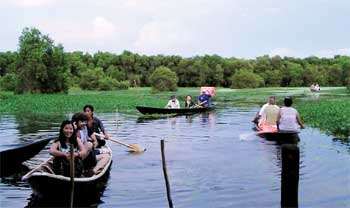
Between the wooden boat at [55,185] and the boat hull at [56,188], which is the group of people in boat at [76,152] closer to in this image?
the boat hull at [56,188]

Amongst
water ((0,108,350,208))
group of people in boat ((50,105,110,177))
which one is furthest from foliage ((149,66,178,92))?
group of people in boat ((50,105,110,177))

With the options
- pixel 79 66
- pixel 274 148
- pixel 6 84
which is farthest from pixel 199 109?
pixel 79 66

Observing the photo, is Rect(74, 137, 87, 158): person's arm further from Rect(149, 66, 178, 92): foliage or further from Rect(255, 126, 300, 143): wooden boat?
Rect(149, 66, 178, 92): foliage

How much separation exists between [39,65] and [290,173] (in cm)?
5108

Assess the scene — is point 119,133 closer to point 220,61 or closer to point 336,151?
point 336,151

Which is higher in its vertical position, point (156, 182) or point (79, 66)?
point (79, 66)

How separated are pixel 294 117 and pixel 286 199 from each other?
6624mm

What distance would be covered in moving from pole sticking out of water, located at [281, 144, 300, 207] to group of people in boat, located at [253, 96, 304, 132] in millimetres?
6279

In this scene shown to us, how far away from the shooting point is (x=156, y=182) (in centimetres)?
991

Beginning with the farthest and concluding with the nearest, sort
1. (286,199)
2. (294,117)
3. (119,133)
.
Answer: (119,133) → (294,117) → (286,199)

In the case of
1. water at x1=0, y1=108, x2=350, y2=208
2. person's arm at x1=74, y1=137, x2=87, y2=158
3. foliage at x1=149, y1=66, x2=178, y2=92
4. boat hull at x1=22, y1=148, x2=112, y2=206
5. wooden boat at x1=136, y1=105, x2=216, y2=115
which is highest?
foliage at x1=149, y1=66, x2=178, y2=92

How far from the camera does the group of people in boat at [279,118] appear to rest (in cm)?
1328

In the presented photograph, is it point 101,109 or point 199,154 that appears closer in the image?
point 199,154

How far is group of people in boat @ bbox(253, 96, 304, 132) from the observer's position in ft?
43.6
